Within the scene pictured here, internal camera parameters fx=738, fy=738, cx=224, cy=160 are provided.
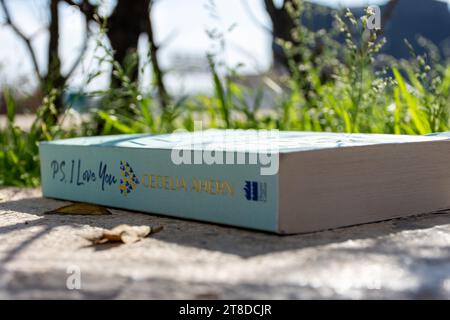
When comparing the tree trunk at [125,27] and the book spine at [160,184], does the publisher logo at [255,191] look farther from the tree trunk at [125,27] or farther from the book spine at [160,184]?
the tree trunk at [125,27]

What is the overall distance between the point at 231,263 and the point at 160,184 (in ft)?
1.53

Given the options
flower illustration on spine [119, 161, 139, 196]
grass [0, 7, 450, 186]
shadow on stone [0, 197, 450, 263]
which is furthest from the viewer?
grass [0, 7, 450, 186]

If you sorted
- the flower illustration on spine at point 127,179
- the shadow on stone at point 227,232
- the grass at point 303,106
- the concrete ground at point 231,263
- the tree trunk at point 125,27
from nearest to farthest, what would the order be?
the concrete ground at point 231,263, the shadow on stone at point 227,232, the flower illustration on spine at point 127,179, the grass at point 303,106, the tree trunk at point 125,27

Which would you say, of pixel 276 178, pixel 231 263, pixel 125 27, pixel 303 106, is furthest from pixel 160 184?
pixel 125 27

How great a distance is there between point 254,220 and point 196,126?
1361 millimetres

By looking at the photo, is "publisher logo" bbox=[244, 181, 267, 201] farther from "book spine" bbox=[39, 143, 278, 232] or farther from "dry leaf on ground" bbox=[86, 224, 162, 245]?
"dry leaf on ground" bbox=[86, 224, 162, 245]

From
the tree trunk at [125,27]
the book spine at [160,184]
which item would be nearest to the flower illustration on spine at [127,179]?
the book spine at [160,184]

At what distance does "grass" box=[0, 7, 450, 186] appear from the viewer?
2117 millimetres

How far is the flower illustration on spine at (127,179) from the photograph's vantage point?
1585 mm

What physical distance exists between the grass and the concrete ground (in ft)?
2.44

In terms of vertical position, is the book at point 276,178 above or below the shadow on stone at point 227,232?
above

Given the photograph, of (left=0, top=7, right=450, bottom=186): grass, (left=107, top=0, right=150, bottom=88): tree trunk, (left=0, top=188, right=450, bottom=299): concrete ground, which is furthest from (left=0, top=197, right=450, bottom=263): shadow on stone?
(left=107, top=0, right=150, bottom=88): tree trunk
